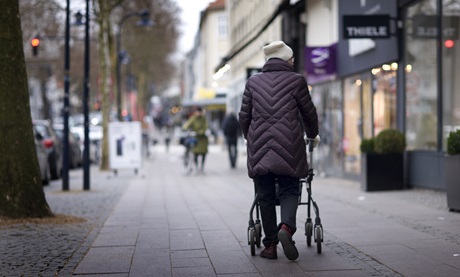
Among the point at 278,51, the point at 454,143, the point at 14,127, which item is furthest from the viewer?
the point at 454,143

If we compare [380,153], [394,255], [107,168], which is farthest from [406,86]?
[107,168]

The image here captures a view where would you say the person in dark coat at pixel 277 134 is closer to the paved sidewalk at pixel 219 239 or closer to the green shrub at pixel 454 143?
the paved sidewalk at pixel 219 239

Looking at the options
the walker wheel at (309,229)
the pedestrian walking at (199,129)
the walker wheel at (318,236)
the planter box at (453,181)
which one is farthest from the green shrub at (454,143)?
the pedestrian walking at (199,129)

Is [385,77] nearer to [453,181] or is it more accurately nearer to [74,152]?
[453,181]

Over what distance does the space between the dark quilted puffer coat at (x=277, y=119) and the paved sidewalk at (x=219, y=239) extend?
83 cm

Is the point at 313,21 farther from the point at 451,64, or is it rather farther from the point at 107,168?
the point at 451,64

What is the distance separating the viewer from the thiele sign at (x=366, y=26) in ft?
56.3

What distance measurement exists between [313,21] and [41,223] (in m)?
16.4

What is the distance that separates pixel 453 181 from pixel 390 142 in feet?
15.4

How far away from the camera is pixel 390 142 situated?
16344 mm

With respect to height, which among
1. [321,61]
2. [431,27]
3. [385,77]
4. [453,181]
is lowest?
[453,181]

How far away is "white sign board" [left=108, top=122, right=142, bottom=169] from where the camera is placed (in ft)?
76.6

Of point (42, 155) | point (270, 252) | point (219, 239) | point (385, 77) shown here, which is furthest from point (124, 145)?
point (270, 252)

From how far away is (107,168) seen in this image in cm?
2866
